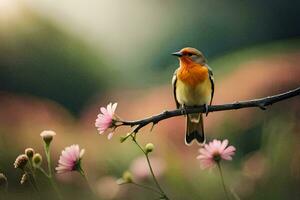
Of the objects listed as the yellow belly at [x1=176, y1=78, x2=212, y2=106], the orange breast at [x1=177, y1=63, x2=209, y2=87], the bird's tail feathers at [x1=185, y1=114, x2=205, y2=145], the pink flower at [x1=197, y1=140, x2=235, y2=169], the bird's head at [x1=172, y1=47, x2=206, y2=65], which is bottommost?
the pink flower at [x1=197, y1=140, x2=235, y2=169]

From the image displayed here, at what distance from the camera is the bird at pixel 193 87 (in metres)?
0.97

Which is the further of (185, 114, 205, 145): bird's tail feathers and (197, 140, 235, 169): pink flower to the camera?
(185, 114, 205, 145): bird's tail feathers

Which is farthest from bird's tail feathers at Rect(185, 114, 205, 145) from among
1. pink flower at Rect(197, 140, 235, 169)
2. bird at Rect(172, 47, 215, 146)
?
pink flower at Rect(197, 140, 235, 169)

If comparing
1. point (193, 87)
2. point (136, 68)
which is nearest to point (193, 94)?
point (193, 87)

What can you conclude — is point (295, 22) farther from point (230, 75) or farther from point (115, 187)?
point (115, 187)

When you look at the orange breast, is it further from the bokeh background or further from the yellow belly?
the bokeh background

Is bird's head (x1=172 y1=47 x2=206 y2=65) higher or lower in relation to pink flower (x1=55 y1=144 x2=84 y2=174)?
higher

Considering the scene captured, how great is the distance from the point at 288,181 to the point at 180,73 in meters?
0.24

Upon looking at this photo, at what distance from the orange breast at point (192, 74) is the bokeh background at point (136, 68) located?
1.34 ft

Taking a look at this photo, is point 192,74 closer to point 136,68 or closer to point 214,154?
point 214,154

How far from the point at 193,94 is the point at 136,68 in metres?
0.56

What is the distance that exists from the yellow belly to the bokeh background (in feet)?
1.33

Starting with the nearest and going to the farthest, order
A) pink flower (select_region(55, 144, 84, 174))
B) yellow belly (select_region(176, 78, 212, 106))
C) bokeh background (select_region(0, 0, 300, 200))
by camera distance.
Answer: pink flower (select_region(55, 144, 84, 174))
yellow belly (select_region(176, 78, 212, 106))
bokeh background (select_region(0, 0, 300, 200))

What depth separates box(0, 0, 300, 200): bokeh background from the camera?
1.45 m
